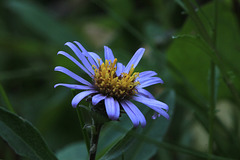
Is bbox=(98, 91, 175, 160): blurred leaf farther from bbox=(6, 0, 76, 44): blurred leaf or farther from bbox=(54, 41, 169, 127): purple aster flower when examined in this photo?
bbox=(6, 0, 76, 44): blurred leaf

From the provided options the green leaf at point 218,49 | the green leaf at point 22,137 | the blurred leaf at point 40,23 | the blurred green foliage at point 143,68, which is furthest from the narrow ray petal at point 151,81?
the blurred leaf at point 40,23

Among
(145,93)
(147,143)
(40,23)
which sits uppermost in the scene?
(40,23)

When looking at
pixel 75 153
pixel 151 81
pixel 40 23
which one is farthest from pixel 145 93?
pixel 40 23

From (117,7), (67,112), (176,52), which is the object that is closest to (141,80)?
(176,52)

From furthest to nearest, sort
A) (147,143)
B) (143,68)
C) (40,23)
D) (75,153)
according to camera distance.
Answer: (40,23) → (143,68) → (75,153) → (147,143)

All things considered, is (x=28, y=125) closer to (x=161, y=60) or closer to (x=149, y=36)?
(x=161, y=60)

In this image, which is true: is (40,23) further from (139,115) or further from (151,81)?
(139,115)

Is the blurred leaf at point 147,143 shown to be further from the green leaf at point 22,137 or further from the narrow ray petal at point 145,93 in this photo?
the green leaf at point 22,137
